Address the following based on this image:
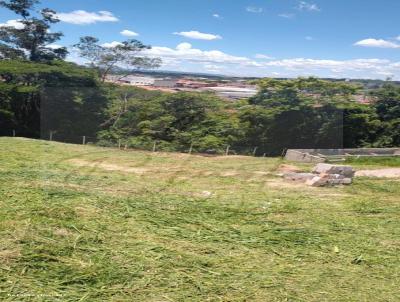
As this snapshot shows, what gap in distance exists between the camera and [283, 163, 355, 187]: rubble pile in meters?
8.30

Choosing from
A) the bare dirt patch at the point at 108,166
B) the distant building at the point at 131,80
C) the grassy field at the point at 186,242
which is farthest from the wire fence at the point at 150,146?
the grassy field at the point at 186,242

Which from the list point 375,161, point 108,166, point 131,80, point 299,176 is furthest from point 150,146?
point 299,176

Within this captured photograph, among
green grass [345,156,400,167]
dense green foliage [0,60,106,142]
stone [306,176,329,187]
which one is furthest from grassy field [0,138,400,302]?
dense green foliage [0,60,106,142]

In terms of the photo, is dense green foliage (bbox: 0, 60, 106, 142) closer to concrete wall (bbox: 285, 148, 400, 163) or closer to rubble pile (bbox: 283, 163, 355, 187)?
concrete wall (bbox: 285, 148, 400, 163)

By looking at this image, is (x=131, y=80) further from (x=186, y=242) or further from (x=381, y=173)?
(x=186, y=242)

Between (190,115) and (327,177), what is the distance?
42.1 ft

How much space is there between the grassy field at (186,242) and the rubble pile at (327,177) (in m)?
0.78

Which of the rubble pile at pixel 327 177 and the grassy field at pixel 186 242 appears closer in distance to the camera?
the grassy field at pixel 186 242

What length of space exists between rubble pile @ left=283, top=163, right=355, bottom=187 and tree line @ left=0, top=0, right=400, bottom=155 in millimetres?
10251

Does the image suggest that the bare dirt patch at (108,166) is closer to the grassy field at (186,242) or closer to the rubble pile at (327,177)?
the grassy field at (186,242)

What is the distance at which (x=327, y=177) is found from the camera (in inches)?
330

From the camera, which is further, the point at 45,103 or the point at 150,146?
the point at 45,103

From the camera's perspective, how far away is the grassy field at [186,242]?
3.40 m

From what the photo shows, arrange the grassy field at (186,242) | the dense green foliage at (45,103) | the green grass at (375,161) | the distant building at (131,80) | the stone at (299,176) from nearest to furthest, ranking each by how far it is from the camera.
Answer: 1. the grassy field at (186,242)
2. the stone at (299,176)
3. the green grass at (375,161)
4. the dense green foliage at (45,103)
5. the distant building at (131,80)
